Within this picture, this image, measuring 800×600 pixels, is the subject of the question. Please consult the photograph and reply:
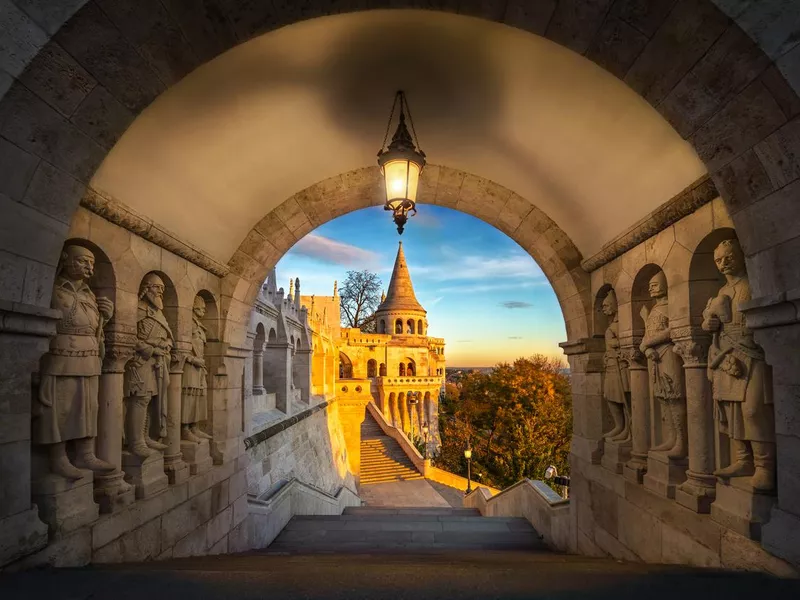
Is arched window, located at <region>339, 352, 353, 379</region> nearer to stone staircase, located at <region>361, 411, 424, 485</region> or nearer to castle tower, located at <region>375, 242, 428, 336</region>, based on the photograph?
castle tower, located at <region>375, 242, 428, 336</region>

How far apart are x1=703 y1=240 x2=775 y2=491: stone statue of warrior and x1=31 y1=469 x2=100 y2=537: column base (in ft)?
13.4

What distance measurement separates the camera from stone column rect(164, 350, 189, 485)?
13.9ft

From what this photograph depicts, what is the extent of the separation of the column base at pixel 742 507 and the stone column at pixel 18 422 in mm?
3985

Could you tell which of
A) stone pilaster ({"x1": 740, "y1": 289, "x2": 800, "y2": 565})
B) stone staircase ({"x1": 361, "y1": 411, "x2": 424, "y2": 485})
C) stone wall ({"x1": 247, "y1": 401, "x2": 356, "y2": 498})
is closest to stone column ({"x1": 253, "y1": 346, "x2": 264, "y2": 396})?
stone wall ({"x1": 247, "y1": 401, "x2": 356, "y2": 498})

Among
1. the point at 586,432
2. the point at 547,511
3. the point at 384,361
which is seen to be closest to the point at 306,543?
the point at 547,511

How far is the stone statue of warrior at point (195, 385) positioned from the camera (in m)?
4.62

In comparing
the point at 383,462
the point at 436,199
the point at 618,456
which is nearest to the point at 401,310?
the point at 383,462

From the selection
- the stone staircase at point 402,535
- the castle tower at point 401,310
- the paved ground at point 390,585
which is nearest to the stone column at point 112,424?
the paved ground at point 390,585

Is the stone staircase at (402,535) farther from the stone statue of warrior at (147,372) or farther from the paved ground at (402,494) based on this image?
the paved ground at (402,494)

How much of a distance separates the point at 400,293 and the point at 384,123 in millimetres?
38574

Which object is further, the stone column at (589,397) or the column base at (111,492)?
the stone column at (589,397)

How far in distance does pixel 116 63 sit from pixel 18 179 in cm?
78

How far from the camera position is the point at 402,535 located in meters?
6.38

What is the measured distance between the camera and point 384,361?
3916cm
